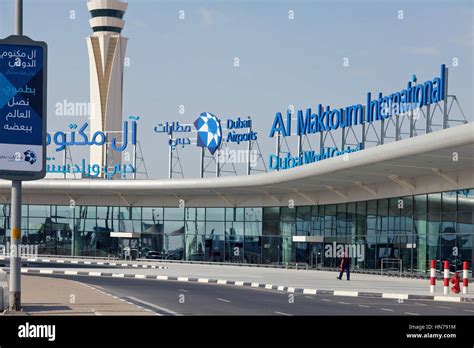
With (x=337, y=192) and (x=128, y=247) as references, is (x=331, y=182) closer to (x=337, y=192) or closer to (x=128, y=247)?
(x=337, y=192)

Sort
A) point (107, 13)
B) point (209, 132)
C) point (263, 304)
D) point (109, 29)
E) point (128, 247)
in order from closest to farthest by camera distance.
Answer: point (263, 304) < point (209, 132) < point (128, 247) < point (109, 29) < point (107, 13)

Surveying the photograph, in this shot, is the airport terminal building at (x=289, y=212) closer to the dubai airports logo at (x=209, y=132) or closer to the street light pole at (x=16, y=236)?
the dubai airports logo at (x=209, y=132)

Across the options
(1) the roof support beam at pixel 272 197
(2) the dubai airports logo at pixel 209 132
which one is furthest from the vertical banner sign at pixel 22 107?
(1) the roof support beam at pixel 272 197

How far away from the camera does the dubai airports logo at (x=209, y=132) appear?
60.4 m

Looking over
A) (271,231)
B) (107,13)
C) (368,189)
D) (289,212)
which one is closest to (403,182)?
(368,189)

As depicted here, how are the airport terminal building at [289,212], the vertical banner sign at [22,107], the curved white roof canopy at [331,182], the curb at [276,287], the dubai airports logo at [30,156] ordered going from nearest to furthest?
the vertical banner sign at [22,107] < the dubai airports logo at [30,156] < the curb at [276,287] < the curved white roof canopy at [331,182] < the airport terminal building at [289,212]

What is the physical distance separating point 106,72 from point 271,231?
1953 inches

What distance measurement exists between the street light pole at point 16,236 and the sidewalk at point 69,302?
1.31ft

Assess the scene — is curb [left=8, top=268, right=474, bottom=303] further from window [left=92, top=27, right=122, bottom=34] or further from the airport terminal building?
window [left=92, top=27, right=122, bottom=34]

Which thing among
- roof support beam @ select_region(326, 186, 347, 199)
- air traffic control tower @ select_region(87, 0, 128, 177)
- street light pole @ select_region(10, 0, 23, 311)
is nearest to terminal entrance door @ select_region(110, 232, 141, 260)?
roof support beam @ select_region(326, 186, 347, 199)

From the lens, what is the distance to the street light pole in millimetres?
19625

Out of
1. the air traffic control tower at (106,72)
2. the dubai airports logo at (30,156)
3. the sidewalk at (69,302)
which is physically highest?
the air traffic control tower at (106,72)

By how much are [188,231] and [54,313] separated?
151ft

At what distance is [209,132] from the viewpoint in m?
60.7
